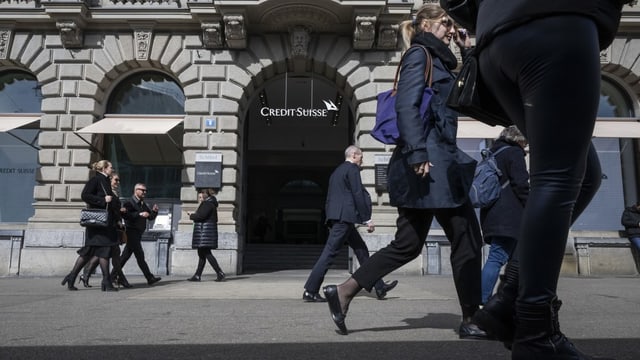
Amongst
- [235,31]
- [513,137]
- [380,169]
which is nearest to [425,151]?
[513,137]

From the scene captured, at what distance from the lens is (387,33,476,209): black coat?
3.26 metres

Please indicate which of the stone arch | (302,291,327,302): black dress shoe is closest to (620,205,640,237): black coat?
the stone arch

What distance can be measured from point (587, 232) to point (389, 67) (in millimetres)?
6439

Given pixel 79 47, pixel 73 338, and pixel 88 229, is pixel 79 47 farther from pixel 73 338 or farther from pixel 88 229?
pixel 73 338

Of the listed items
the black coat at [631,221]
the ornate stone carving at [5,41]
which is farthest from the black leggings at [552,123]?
the ornate stone carving at [5,41]

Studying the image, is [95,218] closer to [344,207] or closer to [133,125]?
[344,207]

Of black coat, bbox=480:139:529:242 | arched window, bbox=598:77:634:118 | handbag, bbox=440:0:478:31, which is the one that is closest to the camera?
handbag, bbox=440:0:478:31

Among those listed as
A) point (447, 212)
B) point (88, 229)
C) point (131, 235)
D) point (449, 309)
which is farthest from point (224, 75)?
point (447, 212)

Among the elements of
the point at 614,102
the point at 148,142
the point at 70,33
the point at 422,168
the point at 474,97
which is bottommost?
the point at 422,168

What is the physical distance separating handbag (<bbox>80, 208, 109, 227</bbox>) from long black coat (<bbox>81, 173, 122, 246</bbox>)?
0.16 m

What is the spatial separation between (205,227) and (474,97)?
858cm

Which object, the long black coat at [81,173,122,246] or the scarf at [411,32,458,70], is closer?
the scarf at [411,32,458,70]

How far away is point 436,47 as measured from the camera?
11.8 ft

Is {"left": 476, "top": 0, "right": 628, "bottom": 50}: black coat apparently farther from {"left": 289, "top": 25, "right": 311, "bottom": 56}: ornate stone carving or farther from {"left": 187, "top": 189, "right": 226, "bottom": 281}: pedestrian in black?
{"left": 289, "top": 25, "right": 311, "bottom": 56}: ornate stone carving
